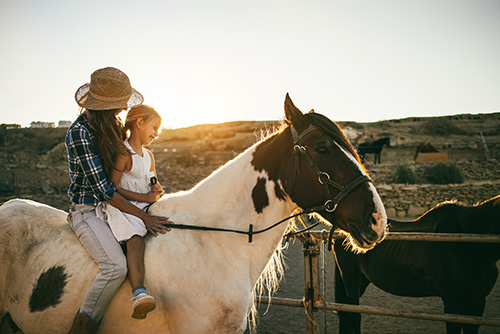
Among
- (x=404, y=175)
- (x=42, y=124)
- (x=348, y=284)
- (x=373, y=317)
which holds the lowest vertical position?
(x=373, y=317)

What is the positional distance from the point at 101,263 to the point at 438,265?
3.74 metres

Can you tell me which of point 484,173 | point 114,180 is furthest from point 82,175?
point 484,173

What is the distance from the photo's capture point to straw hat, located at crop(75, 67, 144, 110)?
2.30m

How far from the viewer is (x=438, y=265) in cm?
363

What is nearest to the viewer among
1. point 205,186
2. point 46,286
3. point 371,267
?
point 46,286

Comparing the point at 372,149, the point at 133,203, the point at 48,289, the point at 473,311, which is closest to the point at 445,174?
the point at 372,149

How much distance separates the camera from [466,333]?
11.1ft

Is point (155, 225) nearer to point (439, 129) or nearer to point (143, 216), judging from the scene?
point (143, 216)

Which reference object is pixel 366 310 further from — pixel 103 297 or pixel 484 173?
pixel 484 173

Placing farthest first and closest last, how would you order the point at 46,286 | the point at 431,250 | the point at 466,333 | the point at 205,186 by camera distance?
1. the point at 431,250
2. the point at 466,333
3. the point at 205,186
4. the point at 46,286

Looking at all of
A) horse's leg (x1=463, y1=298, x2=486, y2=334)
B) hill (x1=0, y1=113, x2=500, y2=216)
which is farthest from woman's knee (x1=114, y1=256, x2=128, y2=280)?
horse's leg (x1=463, y1=298, x2=486, y2=334)

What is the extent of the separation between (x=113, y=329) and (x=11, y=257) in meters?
1.11

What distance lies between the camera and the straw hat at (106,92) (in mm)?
2302

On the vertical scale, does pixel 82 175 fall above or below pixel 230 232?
above
